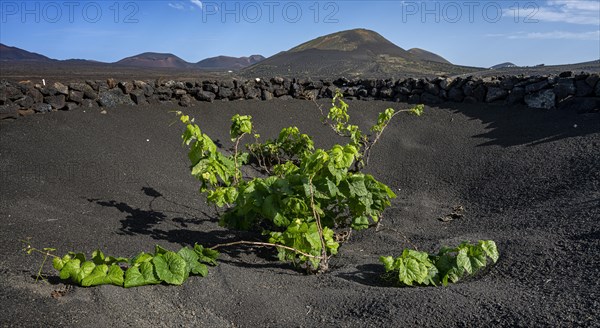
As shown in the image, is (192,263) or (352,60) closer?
(192,263)

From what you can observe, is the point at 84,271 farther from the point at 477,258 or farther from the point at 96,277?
the point at 477,258

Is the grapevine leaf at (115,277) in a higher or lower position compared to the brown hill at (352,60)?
lower

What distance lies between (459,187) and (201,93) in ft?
16.6

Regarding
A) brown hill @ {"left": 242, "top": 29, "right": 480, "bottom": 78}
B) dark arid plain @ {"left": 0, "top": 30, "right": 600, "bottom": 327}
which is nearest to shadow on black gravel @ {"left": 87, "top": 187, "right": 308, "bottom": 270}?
dark arid plain @ {"left": 0, "top": 30, "right": 600, "bottom": 327}

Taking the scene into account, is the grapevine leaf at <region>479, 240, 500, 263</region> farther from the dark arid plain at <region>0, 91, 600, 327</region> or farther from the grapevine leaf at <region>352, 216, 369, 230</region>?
the grapevine leaf at <region>352, 216, 369, 230</region>

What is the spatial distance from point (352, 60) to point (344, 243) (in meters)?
24.3

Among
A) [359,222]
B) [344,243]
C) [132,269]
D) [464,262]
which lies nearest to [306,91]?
[344,243]

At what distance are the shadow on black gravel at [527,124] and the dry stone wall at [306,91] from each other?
0.65 feet

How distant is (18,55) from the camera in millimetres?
59094

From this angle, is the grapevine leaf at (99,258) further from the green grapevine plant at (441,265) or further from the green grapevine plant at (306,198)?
the green grapevine plant at (441,265)

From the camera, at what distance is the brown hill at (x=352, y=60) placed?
79.2ft

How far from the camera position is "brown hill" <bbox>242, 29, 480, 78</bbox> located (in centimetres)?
2412

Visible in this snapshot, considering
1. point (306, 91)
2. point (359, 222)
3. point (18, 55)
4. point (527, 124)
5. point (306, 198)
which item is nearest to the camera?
point (306, 198)

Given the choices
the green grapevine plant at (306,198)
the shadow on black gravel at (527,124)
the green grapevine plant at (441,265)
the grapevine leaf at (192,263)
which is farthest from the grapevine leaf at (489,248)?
the shadow on black gravel at (527,124)
